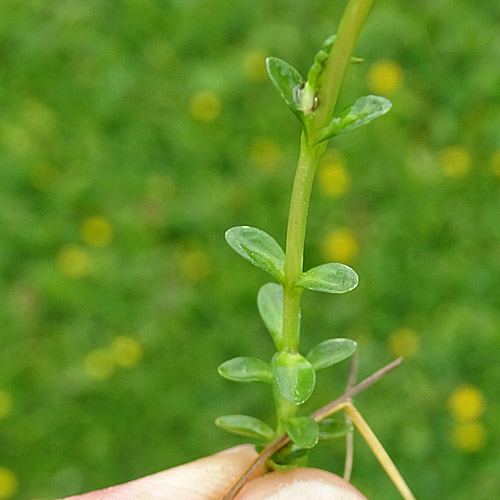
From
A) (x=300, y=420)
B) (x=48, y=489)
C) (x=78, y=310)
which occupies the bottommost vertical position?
(x=48, y=489)

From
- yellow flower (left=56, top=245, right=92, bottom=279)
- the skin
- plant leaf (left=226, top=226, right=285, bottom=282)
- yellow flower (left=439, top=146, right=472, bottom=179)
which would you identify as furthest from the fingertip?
yellow flower (left=439, top=146, right=472, bottom=179)

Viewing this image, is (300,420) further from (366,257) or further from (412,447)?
(366,257)

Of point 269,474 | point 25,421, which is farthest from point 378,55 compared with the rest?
point 269,474

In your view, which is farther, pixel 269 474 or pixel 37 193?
pixel 37 193

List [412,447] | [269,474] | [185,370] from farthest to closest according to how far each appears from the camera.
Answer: [185,370] → [412,447] → [269,474]

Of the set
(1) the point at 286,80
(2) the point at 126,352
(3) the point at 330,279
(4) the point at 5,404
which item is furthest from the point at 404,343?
(1) the point at 286,80

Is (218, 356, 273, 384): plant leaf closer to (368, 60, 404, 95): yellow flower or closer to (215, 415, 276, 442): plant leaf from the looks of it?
(215, 415, 276, 442): plant leaf
